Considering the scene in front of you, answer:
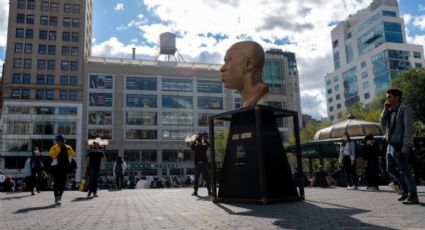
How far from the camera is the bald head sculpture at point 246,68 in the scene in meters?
8.52

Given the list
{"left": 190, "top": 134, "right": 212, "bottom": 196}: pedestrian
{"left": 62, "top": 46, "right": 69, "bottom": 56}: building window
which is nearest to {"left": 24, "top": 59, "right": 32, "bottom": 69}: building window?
{"left": 62, "top": 46, "right": 69, "bottom": 56}: building window

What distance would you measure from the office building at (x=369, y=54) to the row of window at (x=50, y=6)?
2470 inches

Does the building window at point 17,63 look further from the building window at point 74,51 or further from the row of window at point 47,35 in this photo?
the building window at point 74,51

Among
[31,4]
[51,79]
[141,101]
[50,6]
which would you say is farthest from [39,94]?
[141,101]

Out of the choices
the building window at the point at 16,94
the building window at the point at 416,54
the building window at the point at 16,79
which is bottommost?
the building window at the point at 16,94

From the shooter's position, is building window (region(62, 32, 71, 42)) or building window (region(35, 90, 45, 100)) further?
building window (region(62, 32, 71, 42))

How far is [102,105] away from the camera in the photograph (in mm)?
60031

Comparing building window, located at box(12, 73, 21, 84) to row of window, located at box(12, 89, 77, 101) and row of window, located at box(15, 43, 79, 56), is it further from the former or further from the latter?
row of window, located at box(15, 43, 79, 56)

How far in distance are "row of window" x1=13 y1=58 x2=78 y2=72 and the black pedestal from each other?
59.1 m

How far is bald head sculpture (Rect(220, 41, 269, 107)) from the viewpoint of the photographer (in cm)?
852

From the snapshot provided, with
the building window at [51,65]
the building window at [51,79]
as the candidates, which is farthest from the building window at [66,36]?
the building window at [51,79]

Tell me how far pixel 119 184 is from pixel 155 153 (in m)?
43.2

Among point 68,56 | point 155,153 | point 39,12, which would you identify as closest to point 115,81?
point 68,56

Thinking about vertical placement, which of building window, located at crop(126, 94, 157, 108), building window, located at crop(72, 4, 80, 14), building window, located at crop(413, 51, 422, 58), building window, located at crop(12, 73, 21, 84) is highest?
building window, located at crop(72, 4, 80, 14)
